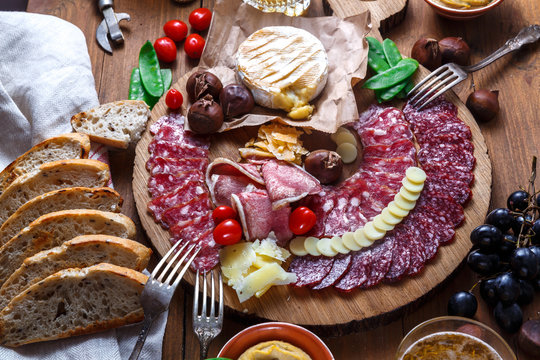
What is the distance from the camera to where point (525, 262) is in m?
2.90

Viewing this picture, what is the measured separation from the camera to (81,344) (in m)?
2.96

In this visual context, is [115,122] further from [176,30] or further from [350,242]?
[350,242]

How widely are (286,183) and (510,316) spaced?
4.25ft

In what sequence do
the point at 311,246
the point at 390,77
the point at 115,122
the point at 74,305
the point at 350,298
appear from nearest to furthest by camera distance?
the point at 74,305, the point at 350,298, the point at 311,246, the point at 115,122, the point at 390,77

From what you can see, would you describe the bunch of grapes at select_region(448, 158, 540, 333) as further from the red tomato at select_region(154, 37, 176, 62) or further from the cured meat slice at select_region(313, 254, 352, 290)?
the red tomato at select_region(154, 37, 176, 62)

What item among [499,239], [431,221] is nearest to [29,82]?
[431,221]

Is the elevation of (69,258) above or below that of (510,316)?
above

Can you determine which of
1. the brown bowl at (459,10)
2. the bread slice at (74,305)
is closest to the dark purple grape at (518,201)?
the brown bowl at (459,10)

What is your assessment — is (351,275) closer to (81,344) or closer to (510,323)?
(510,323)

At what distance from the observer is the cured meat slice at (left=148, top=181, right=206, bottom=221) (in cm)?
334

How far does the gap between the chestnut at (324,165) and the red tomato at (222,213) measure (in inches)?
20.1

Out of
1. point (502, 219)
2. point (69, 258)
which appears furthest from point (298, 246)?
point (69, 258)

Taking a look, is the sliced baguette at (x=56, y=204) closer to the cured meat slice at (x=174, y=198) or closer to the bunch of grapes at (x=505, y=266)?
the cured meat slice at (x=174, y=198)

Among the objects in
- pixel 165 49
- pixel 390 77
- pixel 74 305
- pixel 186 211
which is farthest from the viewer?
pixel 165 49
